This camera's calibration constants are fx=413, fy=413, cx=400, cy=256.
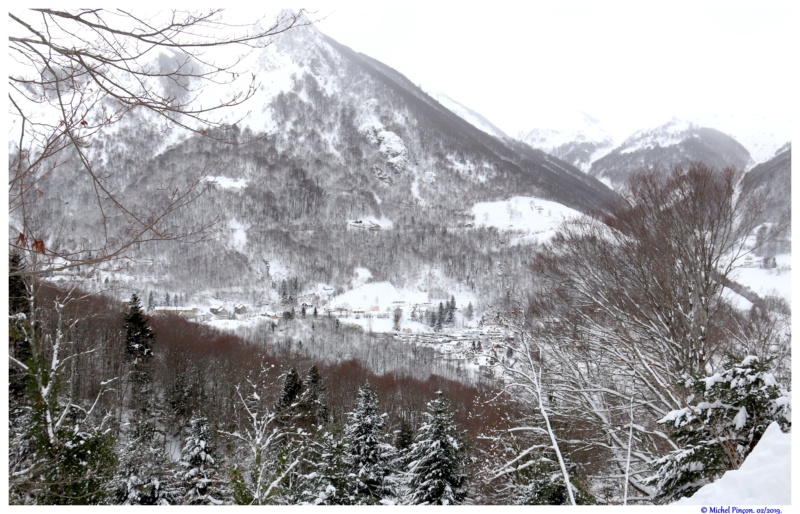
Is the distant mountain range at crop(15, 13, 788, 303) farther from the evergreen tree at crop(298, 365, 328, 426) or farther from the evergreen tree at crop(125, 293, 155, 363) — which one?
the evergreen tree at crop(298, 365, 328, 426)

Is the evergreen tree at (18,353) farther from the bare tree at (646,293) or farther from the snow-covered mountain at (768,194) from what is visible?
the snow-covered mountain at (768,194)

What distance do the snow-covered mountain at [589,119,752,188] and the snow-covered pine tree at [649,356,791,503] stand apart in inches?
4770

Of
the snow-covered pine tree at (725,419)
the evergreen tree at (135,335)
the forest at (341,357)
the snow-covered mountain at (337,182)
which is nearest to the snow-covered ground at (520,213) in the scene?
the snow-covered mountain at (337,182)

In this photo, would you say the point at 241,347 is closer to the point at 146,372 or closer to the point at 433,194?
the point at 146,372

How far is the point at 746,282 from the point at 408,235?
99.9 m

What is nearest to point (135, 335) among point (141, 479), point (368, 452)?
point (141, 479)

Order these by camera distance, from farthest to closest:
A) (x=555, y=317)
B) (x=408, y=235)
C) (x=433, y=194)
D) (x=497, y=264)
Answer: (x=433, y=194) < (x=408, y=235) < (x=497, y=264) < (x=555, y=317)

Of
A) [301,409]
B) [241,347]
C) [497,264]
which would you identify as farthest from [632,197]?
[497,264]

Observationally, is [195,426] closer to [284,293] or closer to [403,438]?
[403,438]

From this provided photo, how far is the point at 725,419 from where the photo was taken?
3146mm

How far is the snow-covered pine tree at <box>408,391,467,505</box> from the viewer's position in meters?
11.0

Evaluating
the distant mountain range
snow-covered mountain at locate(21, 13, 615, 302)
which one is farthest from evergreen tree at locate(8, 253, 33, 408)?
snow-covered mountain at locate(21, 13, 615, 302)

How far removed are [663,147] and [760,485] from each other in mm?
160599

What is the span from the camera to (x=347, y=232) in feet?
368
